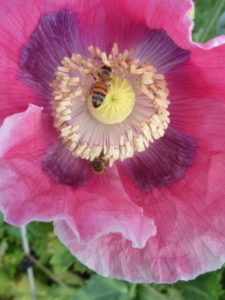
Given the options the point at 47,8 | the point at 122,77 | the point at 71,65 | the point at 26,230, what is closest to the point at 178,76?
the point at 122,77

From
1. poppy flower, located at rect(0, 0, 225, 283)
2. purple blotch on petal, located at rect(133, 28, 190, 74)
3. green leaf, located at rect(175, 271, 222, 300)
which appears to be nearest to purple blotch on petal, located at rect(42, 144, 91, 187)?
poppy flower, located at rect(0, 0, 225, 283)

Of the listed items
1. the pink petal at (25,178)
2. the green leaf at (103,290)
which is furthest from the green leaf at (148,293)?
the pink petal at (25,178)

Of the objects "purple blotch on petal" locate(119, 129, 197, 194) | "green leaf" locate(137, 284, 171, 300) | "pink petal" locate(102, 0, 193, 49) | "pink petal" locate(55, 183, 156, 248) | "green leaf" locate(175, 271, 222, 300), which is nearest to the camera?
"pink petal" locate(102, 0, 193, 49)

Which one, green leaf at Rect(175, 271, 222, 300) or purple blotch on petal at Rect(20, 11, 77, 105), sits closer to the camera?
purple blotch on petal at Rect(20, 11, 77, 105)

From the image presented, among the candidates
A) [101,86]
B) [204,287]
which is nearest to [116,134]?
[101,86]

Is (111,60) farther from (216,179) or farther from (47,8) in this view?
(216,179)

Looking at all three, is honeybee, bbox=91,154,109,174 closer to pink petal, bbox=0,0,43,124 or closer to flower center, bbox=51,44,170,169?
flower center, bbox=51,44,170,169

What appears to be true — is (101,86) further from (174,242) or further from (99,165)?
(174,242)

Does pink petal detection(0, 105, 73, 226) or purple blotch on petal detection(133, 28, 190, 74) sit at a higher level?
purple blotch on petal detection(133, 28, 190, 74)
